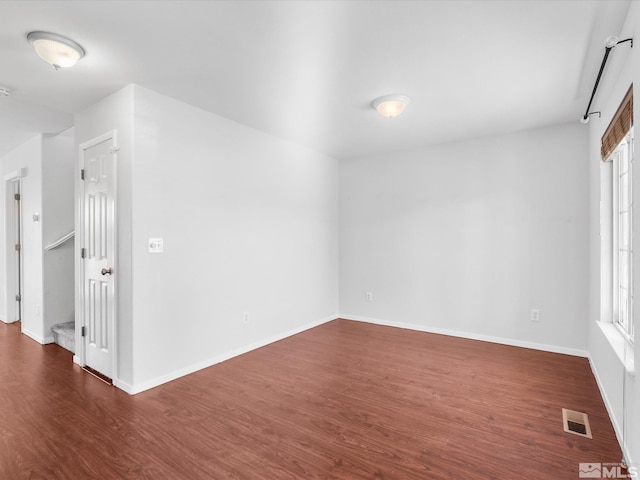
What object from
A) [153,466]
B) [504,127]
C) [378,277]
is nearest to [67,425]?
[153,466]

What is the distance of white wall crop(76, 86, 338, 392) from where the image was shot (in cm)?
281

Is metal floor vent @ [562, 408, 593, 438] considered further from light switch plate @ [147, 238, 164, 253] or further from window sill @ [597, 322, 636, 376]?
light switch plate @ [147, 238, 164, 253]

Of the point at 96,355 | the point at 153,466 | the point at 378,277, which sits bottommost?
the point at 153,466

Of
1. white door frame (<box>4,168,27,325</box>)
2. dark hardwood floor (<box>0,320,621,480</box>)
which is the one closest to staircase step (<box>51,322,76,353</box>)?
dark hardwood floor (<box>0,320,621,480</box>)

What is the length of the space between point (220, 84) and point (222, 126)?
793 millimetres

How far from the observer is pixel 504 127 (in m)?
3.81

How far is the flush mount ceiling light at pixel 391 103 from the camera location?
9.65ft

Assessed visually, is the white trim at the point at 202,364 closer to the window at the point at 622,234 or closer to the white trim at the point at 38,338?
the white trim at the point at 38,338

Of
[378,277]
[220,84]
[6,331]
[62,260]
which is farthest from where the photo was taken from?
[378,277]

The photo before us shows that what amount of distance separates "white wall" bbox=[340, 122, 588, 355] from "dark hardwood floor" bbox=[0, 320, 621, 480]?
0.68 metres

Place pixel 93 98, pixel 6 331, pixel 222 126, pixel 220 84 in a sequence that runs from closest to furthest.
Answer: pixel 220 84 < pixel 93 98 < pixel 222 126 < pixel 6 331

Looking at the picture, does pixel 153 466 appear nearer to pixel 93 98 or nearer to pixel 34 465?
pixel 34 465

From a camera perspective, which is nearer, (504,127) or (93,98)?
(93,98)

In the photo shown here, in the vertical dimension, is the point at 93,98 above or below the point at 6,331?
above
